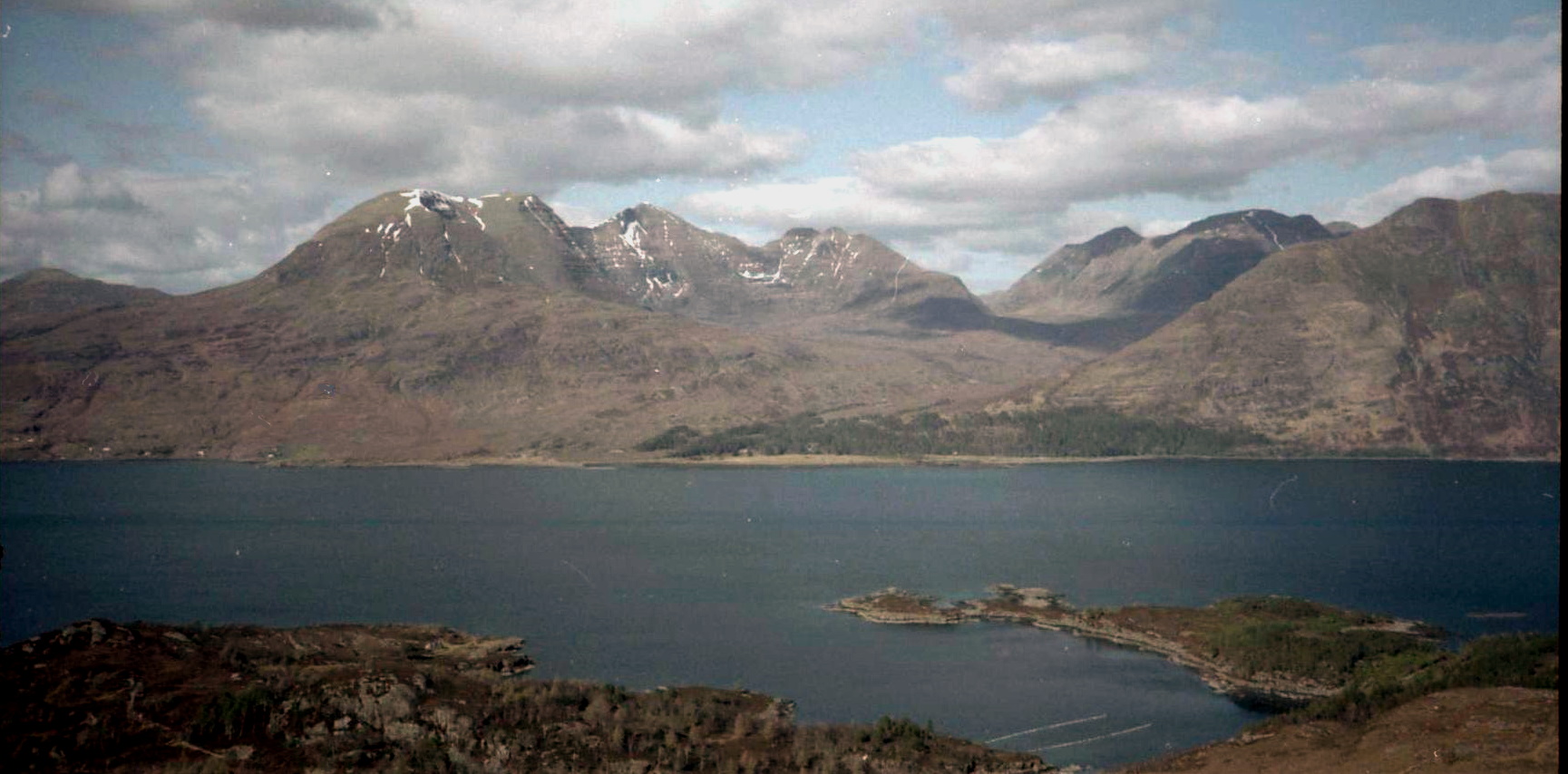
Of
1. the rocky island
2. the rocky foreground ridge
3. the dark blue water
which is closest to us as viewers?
the rocky foreground ridge

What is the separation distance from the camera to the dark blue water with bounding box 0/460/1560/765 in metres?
90.7

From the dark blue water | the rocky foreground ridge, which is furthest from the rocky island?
the rocky foreground ridge

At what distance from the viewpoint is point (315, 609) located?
384 ft

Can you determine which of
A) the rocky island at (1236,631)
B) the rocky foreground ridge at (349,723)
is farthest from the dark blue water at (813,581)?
the rocky foreground ridge at (349,723)

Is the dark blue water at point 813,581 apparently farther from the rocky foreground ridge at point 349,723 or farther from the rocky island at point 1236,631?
the rocky foreground ridge at point 349,723

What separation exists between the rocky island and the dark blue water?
3781 mm

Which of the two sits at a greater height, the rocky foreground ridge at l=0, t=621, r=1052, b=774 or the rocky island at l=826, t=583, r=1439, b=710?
the rocky foreground ridge at l=0, t=621, r=1052, b=774

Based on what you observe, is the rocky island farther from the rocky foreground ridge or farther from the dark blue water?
the rocky foreground ridge

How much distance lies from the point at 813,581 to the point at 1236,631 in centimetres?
4754

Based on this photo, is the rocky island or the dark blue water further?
the rocky island

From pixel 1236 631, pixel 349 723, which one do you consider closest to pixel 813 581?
pixel 1236 631

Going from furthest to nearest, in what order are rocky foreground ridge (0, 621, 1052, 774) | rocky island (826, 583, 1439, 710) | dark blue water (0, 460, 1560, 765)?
rocky island (826, 583, 1439, 710), dark blue water (0, 460, 1560, 765), rocky foreground ridge (0, 621, 1052, 774)

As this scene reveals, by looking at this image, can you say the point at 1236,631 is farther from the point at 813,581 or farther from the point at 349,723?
the point at 349,723

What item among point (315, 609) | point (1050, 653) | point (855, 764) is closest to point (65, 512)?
point (315, 609)
